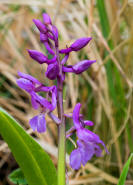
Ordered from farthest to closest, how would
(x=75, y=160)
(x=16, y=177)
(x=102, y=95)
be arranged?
(x=102, y=95) → (x=16, y=177) → (x=75, y=160)

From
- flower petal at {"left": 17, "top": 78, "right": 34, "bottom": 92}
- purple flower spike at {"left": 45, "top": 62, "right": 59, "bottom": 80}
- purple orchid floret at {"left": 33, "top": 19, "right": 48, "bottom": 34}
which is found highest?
purple orchid floret at {"left": 33, "top": 19, "right": 48, "bottom": 34}

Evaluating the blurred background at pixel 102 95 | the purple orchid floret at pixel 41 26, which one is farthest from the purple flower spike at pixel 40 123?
the blurred background at pixel 102 95

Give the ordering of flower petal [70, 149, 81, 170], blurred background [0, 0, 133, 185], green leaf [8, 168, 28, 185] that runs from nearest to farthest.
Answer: flower petal [70, 149, 81, 170] → green leaf [8, 168, 28, 185] → blurred background [0, 0, 133, 185]

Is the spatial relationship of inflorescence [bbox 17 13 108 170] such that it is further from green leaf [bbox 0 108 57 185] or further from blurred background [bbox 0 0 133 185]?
blurred background [bbox 0 0 133 185]

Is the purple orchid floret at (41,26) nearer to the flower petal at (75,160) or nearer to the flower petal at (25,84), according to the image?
the flower petal at (25,84)

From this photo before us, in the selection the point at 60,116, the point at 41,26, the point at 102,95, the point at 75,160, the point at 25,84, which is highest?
the point at 41,26

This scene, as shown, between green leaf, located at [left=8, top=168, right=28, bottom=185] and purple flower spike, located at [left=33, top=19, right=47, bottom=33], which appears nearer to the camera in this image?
purple flower spike, located at [left=33, top=19, right=47, bottom=33]

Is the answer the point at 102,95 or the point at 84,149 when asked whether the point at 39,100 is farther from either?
the point at 102,95

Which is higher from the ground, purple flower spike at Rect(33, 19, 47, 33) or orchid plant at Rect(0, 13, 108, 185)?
purple flower spike at Rect(33, 19, 47, 33)

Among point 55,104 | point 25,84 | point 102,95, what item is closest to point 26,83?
point 25,84

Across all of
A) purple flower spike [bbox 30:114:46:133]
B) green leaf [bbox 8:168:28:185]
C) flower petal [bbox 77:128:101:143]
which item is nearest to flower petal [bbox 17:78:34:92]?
purple flower spike [bbox 30:114:46:133]
